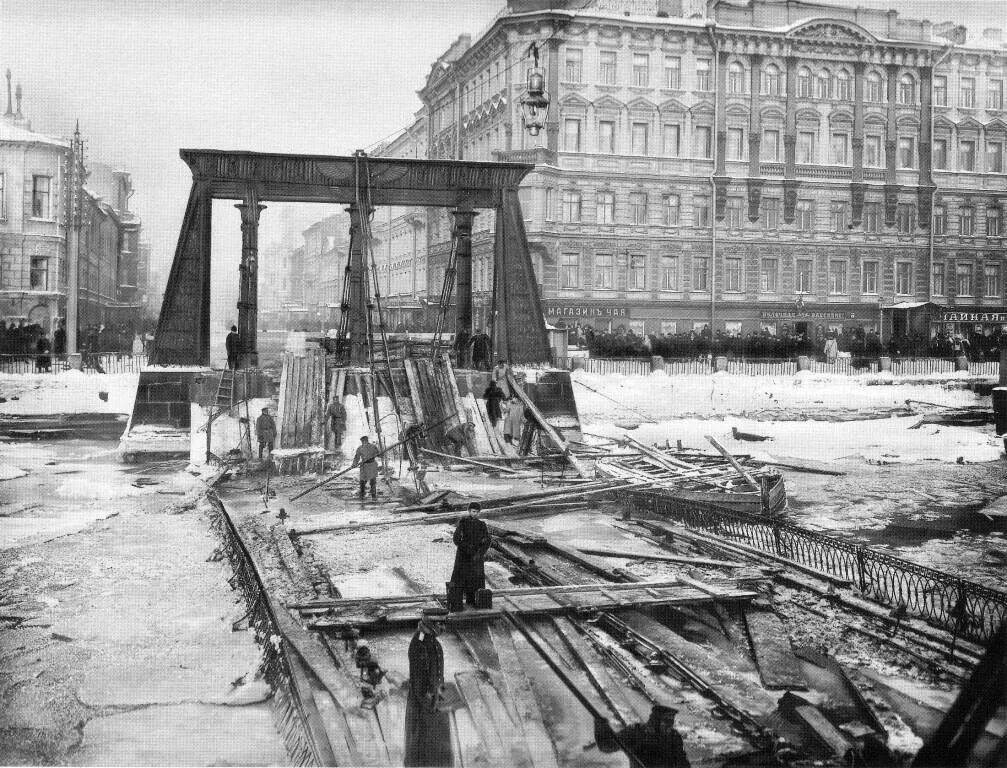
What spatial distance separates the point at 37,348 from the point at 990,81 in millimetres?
27092

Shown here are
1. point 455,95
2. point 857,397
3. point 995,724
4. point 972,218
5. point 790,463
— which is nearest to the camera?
point 995,724

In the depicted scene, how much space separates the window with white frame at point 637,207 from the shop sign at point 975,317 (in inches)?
597

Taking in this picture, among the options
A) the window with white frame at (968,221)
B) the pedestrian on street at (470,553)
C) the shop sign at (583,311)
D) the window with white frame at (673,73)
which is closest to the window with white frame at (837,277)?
the shop sign at (583,311)

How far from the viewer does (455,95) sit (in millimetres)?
26578

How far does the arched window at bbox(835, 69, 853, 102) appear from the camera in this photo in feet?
94.3

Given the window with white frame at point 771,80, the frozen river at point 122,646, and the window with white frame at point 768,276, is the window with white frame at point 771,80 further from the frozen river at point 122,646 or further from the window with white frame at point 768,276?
the frozen river at point 122,646

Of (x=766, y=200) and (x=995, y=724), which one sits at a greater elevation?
(x=766, y=200)

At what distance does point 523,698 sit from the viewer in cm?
647

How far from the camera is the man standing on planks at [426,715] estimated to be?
5.30m

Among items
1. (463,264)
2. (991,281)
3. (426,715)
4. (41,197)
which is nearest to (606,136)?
(991,281)

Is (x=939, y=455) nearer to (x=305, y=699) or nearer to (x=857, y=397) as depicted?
(x=857, y=397)

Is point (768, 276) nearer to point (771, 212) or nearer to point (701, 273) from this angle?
point (771, 212)

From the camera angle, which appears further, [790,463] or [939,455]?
[939,455]

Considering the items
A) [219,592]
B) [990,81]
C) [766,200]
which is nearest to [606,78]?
[766,200]
